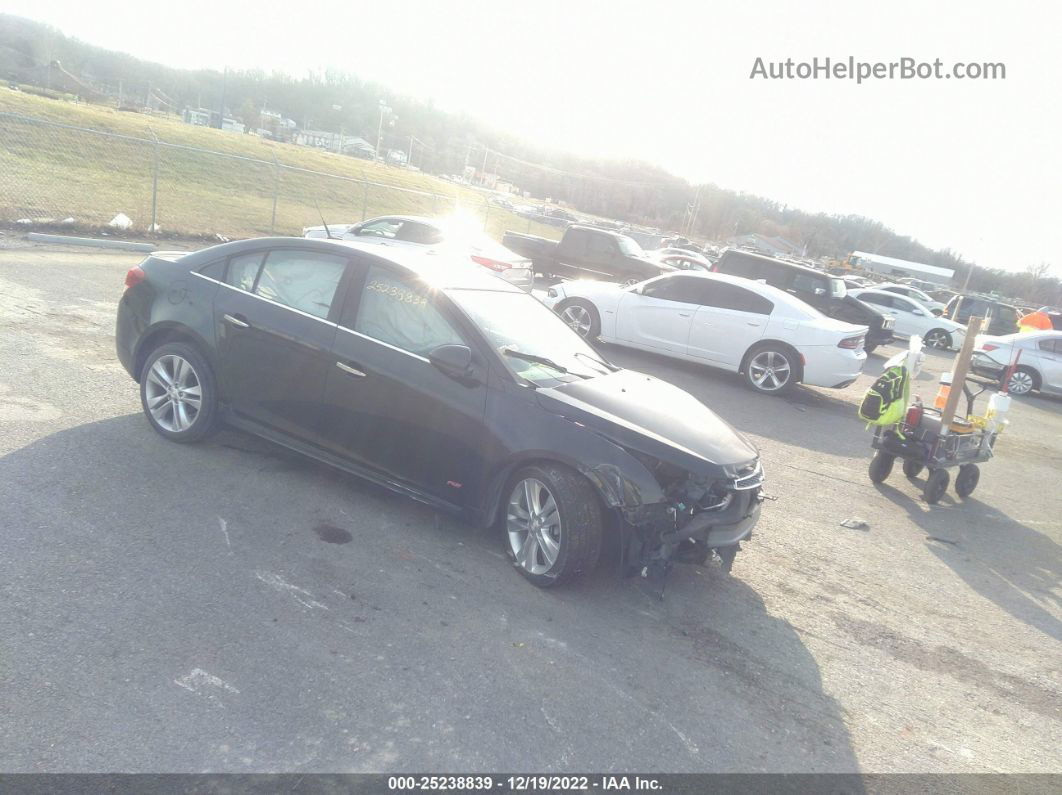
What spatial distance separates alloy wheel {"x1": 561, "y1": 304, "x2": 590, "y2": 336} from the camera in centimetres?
1292

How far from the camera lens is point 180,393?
567cm

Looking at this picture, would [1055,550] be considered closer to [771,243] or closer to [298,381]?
[298,381]

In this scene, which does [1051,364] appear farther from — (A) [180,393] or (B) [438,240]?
(A) [180,393]

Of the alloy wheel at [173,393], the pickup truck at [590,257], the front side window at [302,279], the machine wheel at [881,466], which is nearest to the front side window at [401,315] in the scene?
the front side window at [302,279]

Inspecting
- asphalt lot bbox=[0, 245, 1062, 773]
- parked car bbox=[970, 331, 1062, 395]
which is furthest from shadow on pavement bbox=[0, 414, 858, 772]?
parked car bbox=[970, 331, 1062, 395]

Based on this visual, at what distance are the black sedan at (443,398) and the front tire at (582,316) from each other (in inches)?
269

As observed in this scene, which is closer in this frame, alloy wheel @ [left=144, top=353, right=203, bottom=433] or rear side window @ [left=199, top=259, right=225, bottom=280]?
alloy wheel @ [left=144, top=353, right=203, bottom=433]

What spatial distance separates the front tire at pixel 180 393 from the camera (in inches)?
220

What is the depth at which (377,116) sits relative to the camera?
355 feet

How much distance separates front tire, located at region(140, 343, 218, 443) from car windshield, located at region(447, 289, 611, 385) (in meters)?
1.94

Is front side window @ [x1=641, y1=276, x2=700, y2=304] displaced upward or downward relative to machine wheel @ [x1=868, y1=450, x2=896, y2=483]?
upward

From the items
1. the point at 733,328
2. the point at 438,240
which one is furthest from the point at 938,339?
the point at 438,240

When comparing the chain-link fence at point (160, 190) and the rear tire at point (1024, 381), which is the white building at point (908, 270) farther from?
the rear tire at point (1024, 381)

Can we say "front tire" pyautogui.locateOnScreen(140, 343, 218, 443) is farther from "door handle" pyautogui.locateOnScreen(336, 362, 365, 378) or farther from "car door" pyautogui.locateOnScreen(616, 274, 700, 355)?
"car door" pyautogui.locateOnScreen(616, 274, 700, 355)
